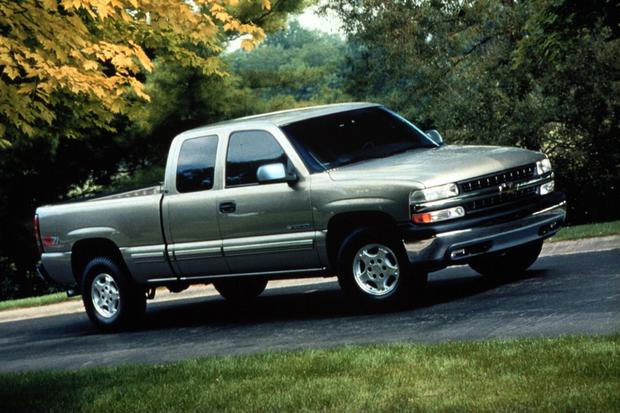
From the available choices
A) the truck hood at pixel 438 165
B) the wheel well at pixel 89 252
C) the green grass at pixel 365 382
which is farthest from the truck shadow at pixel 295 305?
the green grass at pixel 365 382

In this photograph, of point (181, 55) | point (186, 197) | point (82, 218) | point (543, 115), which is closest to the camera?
point (186, 197)

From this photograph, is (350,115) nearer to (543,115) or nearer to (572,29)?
(572,29)

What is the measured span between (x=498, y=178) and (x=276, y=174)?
216 centimetres

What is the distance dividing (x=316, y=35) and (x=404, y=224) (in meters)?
101

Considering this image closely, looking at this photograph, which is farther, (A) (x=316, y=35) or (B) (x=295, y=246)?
(A) (x=316, y=35)

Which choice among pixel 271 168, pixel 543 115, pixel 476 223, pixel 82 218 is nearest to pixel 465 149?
pixel 476 223

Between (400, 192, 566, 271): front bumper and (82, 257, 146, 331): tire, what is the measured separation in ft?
12.3

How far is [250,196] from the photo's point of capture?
12.0 meters

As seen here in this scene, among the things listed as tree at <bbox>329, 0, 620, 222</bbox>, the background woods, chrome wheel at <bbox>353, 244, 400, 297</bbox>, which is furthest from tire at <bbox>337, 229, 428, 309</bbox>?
tree at <bbox>329, 0, 620, 222</bbox>

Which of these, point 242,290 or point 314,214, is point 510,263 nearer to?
point 314,214

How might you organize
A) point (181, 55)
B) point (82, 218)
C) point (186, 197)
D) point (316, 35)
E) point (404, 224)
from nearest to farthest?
point (404, 224), point (186, 197), point (82, 218), point (181, 55), point (316, 35)

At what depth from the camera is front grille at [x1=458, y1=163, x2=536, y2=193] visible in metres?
11.0

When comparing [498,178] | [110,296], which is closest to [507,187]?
[498,178]

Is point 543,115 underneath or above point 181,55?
underneath
